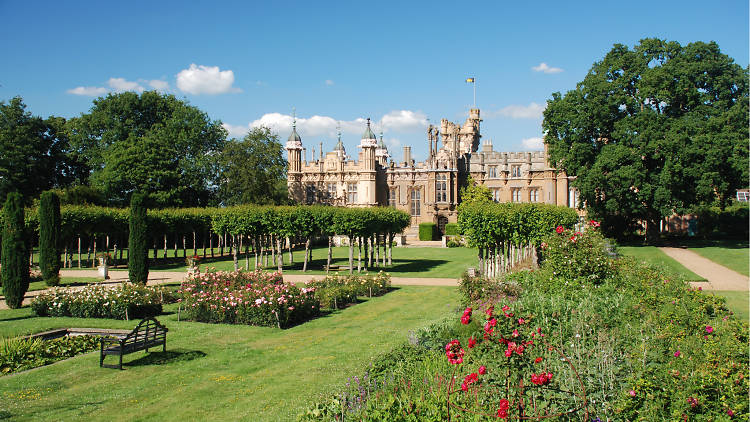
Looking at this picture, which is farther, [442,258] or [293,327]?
[442,258]

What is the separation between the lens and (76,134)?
49.8 metres

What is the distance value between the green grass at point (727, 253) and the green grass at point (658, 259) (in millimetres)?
2404

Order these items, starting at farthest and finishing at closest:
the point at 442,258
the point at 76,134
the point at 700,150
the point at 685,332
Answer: the point at 76,134 → the point at 442,258 → the point at 700,150 → the point at 685,332

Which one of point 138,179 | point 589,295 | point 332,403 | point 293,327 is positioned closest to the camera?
point 332,403

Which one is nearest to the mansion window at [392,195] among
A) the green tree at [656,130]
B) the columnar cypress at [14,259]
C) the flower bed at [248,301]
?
the green tree at [656,130]

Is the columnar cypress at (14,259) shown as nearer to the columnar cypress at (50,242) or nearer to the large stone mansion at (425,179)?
the columnar cypress at (50,242)

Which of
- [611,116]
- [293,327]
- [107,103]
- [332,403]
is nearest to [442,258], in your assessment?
[611,116]

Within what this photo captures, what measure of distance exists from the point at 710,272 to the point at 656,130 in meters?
13.2

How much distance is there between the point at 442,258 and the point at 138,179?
25552 millimetres

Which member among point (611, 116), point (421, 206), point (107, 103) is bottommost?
point (421, 206)

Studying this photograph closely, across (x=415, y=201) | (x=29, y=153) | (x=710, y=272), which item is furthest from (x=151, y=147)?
(x=710, y=272)

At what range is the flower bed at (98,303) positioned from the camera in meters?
15.5

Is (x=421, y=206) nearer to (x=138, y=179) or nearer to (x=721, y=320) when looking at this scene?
(x=138, y=179)

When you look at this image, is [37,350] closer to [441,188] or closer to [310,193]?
[441,188]
